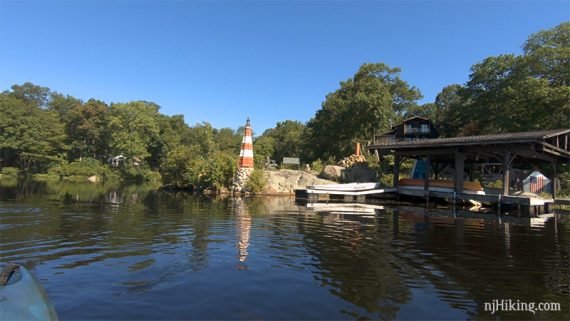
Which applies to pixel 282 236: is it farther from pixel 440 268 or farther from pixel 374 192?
pixel 374 192

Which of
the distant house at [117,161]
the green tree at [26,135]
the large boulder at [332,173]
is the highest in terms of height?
the green tree at [26,135]

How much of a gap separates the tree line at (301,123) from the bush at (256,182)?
110 inches

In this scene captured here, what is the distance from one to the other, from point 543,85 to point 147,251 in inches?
1393

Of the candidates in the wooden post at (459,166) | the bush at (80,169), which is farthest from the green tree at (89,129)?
the wooden post at (459,166)

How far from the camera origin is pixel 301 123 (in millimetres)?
72125

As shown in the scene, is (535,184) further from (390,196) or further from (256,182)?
(256,182)

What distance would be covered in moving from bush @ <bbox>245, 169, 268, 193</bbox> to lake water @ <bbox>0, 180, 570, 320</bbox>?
1829cm

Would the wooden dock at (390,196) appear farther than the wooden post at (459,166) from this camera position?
No

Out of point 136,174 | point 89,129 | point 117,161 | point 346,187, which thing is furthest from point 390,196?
point 89,129

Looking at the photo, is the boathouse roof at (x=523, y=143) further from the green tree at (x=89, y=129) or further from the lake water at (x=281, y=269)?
the green tree at (x=89, y=129)

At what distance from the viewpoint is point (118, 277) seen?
5.79 m

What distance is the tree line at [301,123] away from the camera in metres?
32.7

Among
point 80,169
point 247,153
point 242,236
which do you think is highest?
point 247,153

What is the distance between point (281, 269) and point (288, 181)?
25769 millimetres
